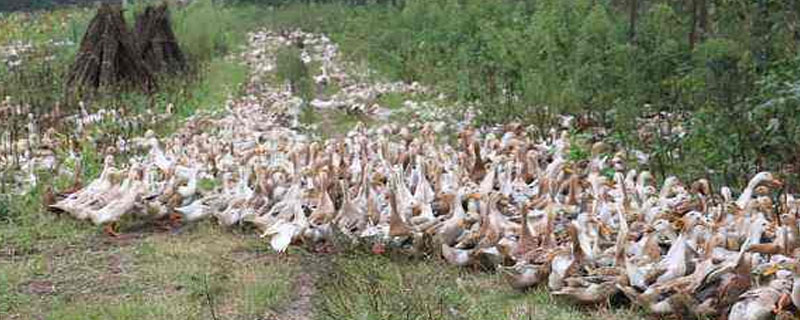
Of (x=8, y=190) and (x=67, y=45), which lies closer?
(x=8, y=190)

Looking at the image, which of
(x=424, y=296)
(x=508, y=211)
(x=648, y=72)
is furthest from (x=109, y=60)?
(x=424, y=296)

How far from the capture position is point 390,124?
9.01m

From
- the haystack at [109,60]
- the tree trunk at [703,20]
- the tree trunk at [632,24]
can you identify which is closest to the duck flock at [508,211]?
the tree trunk at [632,24]

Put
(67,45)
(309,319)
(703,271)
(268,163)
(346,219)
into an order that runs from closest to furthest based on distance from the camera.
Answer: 1. (703,271)
2. (309,319)
3. (346,219)
4. (268,163)
5. (67,45)

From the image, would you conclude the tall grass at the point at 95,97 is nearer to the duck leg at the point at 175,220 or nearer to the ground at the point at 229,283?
the ground at the point at 229,283

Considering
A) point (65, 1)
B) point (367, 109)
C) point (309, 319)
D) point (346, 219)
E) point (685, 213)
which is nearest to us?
point (309, 319)

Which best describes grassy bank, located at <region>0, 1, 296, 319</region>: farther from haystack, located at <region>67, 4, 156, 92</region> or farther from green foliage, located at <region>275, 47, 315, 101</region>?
green foliage, located at <region>275, 47, 315, 101</region>

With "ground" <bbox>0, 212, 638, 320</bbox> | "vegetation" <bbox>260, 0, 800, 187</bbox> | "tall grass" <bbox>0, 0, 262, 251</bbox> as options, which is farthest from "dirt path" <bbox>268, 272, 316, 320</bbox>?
"vegetation" <bbox>260, 0, 800, 187</bbox>

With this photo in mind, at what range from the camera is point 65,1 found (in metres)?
31.8

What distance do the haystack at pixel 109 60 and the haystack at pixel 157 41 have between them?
68 centimetres

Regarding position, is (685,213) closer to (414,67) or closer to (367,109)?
(367,109)

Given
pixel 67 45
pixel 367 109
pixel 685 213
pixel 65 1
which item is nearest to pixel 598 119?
pixel 367 109

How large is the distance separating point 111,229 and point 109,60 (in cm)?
621

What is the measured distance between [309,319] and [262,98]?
22.6ft
